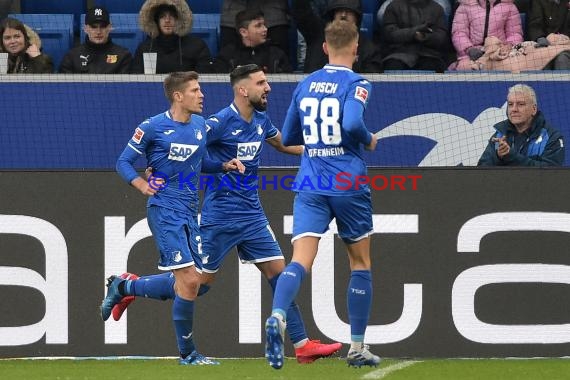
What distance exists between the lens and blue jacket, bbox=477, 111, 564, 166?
9852mm

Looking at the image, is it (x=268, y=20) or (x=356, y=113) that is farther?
(x=268, y=20)

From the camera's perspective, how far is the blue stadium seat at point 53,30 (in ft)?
39.2

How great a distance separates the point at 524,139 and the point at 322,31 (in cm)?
259

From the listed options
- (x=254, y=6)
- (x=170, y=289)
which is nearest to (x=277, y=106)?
(x=254, y=6)

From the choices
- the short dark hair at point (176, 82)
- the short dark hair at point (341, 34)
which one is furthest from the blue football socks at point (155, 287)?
the short dark hair at point (341, 34)

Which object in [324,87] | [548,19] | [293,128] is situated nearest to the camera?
[324,87]

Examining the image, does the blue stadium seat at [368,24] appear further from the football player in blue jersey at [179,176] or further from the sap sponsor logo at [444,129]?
the football player in blue jersey at [179,176]

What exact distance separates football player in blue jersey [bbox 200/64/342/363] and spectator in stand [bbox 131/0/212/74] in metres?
2.52

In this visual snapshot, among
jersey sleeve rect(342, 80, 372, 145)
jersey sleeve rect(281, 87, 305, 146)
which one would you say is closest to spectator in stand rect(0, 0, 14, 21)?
jersey sleeve rect(281, 87, 305, 146)

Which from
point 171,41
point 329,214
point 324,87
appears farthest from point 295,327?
point 171,41

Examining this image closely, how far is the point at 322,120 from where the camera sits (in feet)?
24.9

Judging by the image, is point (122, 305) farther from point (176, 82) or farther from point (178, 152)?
point (176, 82)

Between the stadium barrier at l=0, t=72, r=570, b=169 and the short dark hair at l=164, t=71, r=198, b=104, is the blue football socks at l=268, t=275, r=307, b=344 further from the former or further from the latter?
the stadium barrier at l=0, t=72, r=570, b=169

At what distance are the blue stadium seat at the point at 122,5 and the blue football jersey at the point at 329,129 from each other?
525cm
